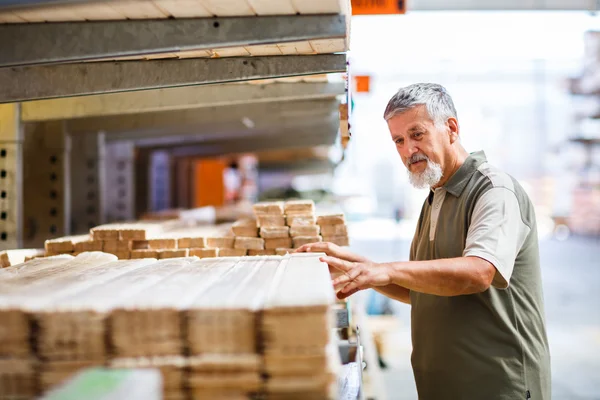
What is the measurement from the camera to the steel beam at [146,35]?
2156 mm

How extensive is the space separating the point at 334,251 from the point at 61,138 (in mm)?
3723

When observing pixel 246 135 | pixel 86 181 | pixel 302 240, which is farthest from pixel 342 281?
pixel 246 135

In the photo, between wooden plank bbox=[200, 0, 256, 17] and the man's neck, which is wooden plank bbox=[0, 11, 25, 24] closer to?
wooden plank bbox=[200, 0, 256, 17]

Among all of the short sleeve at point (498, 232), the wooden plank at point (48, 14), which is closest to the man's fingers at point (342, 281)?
the short sleeve at point (498, 232)

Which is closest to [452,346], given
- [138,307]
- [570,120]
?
[138,307]

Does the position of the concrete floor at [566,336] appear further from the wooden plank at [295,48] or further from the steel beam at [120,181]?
the wooden plank at [295,48]

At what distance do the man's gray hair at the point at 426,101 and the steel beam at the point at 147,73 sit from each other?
0.44m

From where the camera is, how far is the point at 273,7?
2.10 metres

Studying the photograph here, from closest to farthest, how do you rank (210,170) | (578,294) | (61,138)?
(61,138), (578,294), (210,170)

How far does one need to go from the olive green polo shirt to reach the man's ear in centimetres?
13

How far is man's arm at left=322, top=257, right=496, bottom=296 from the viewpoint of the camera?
2.31 metres

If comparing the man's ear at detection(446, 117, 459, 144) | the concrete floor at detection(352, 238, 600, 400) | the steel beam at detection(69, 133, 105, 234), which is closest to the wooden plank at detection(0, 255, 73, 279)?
the man's ear at detection(446, 117, 459, 144)

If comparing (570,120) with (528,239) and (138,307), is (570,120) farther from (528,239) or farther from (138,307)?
(138,307)

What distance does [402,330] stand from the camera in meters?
9.74
